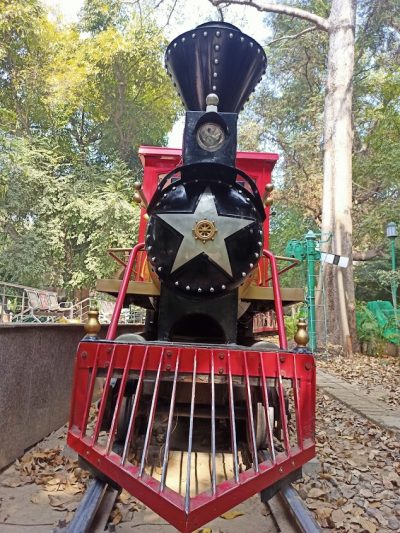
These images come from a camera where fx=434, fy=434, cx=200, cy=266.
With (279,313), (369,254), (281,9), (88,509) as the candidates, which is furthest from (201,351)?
(369,254)

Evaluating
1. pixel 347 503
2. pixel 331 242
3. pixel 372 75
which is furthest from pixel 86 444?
pixel 372 75

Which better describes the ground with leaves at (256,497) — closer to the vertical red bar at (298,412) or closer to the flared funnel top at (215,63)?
the vertical red bar at (298,412)

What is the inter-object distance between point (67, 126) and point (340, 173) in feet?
42.5

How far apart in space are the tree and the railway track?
7.87 metres

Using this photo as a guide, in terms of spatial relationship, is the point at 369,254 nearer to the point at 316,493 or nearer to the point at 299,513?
the point at 316,493

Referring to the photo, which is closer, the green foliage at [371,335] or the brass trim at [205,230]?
the brass trim at [205,230]

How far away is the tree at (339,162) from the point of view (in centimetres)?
988

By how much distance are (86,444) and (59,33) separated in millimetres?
18762

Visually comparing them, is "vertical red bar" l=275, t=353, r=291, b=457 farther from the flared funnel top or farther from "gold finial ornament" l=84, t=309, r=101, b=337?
the flared funnel top

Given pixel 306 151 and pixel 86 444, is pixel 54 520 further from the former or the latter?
pixel 306 151

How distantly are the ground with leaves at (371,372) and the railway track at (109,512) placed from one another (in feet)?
11.7

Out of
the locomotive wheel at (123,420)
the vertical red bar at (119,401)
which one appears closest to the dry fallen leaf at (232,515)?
the locomotive wheel at (123,420)

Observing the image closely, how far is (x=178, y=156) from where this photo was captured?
4.18 m

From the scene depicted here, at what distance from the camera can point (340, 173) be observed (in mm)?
10477
